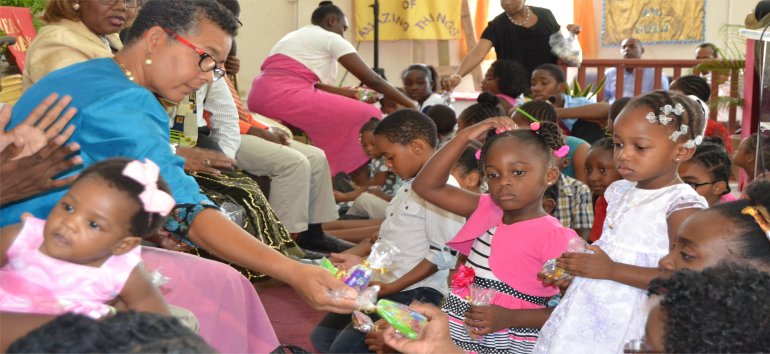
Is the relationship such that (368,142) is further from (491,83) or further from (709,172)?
(709,172)

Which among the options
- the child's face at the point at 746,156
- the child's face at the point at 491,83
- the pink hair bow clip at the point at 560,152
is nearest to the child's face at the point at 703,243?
the pink hair bow clip at the point at 560,152

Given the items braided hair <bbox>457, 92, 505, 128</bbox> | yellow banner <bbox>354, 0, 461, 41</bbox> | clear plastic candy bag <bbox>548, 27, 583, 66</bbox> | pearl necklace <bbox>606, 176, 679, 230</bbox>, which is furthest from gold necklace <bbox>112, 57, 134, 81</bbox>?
yellow banner <bbox>354, 0, 461, 41</bbox>

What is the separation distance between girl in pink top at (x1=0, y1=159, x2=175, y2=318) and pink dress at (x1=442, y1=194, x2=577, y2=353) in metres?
1.15

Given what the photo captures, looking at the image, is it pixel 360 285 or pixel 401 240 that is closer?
pixel 360 285

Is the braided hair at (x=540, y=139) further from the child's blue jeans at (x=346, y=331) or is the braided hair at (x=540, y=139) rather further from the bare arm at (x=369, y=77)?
Result: the bare arm at (x=369, y=77)

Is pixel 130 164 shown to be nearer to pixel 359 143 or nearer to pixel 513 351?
pixel 513 351

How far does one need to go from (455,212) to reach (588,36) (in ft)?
26.2

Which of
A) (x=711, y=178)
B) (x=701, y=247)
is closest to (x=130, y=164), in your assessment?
(x=701, y=247)

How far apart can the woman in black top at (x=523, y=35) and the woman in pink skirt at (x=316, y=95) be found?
2.84 ft

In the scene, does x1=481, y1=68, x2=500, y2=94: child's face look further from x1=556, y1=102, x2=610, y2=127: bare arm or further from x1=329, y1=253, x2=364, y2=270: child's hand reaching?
x1=329, y1=253, x2=364, y2=270: child's hand reaching

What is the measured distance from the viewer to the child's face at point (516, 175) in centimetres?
287

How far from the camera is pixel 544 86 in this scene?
6062 millimetres

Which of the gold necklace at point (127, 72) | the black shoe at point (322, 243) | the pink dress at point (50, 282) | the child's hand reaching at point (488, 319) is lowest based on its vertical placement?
the black shoe at point (322, 243)

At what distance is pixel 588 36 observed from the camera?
35.1ft
